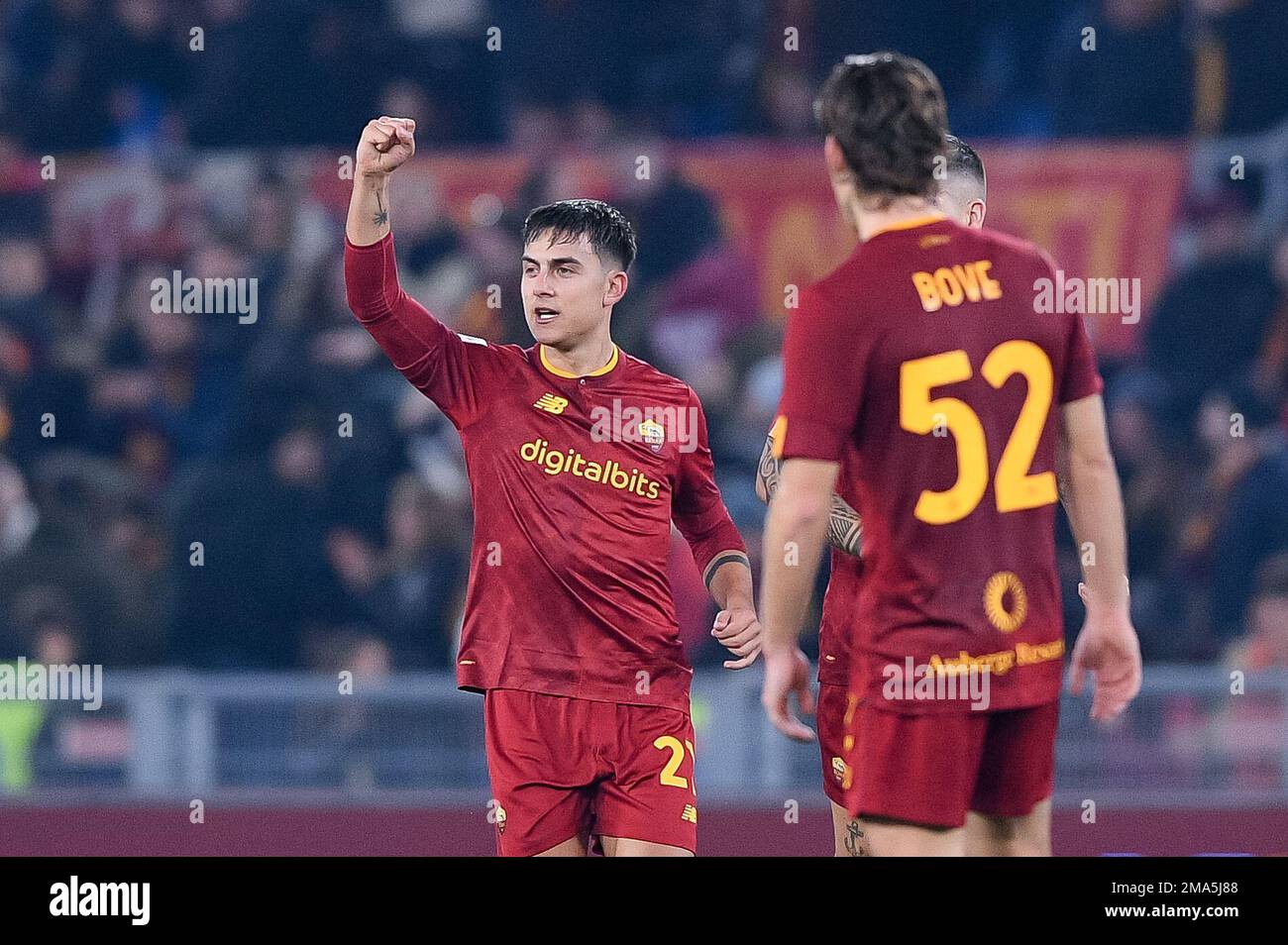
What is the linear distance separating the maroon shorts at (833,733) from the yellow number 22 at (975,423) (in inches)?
43.9

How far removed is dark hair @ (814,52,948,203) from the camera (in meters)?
3.13

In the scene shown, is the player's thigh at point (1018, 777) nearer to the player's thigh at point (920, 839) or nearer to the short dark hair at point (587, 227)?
the player's thigh at point (920, 839)

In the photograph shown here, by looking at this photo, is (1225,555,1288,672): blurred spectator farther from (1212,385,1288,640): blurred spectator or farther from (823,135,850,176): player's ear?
(823,135,850,176): player's ear

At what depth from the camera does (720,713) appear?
23.6 ft

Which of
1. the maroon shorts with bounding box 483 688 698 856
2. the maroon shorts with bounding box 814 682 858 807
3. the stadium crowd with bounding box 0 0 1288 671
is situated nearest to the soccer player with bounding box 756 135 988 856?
the maroon shorts with bounding box 814 682 858 807

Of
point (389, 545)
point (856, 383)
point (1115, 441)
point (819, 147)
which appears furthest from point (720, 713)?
point (856, 383)

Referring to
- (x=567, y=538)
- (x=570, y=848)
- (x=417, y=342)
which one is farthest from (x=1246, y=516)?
(x=417, y=342)

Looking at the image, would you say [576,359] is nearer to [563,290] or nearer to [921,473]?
[563,290]

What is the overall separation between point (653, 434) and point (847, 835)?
103 centimetres

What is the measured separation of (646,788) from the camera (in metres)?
4.03

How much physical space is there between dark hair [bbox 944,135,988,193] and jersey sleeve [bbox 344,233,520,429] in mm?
1119

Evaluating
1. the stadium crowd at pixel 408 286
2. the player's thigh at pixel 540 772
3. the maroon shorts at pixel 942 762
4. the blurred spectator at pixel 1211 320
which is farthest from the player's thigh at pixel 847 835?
the blurred spectator at pixel 1211 320

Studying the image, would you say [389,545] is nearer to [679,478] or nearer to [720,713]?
[720,713]

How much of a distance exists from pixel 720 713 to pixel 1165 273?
3.10m
